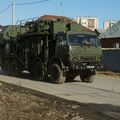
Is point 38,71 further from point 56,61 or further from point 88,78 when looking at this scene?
point 88,78

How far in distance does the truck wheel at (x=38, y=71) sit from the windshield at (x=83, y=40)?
3026mm

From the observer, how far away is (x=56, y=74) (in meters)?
22.5

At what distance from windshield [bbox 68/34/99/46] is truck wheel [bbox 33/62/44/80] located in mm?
3026

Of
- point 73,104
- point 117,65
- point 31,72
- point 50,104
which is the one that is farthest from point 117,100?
point 117,65

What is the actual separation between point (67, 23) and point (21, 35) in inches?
158

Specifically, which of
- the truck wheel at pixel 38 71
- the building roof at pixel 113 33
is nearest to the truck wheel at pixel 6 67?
the truck wheel at pixel 38 71

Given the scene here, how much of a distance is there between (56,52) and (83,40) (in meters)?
1.51

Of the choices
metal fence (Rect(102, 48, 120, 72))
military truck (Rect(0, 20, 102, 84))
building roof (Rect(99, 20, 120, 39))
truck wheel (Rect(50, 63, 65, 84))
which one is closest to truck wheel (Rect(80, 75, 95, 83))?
military truck (Rect(0, 20, 102, 84))

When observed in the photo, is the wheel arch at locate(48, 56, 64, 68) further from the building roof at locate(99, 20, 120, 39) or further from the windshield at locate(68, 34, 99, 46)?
the building roof at locate(99, 20, 120, 39)

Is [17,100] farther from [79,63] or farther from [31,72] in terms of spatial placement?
[31,72]

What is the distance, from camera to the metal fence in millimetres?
31872

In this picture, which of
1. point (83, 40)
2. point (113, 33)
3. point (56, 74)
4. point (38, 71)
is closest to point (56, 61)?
point (56, 74)

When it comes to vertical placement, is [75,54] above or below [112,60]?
above

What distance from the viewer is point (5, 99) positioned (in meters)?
13.7
